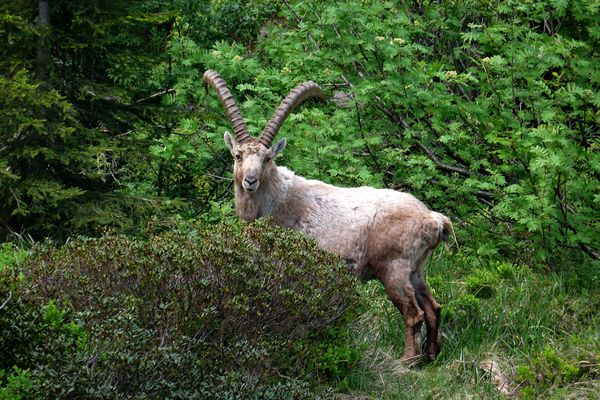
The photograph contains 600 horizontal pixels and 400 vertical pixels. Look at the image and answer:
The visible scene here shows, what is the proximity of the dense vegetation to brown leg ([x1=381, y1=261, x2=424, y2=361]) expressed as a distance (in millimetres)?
255

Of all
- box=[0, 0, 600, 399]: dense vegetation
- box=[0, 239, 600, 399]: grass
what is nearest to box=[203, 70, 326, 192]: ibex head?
box=[0, 0, 600, 399]: dense vegetation

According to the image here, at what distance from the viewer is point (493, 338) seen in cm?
812

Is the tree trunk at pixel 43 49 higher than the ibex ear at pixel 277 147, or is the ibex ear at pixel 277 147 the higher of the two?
the tree trunk at pixel 43 49

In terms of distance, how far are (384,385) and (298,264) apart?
1.23 metres

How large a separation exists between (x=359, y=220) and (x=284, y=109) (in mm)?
1420

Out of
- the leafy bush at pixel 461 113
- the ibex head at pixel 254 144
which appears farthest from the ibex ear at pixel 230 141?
the leafy bush at pixel 461 113

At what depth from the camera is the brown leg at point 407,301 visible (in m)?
7.92

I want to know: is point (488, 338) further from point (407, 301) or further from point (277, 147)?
point (277, 147)

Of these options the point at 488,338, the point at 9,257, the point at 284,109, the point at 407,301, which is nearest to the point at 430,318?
the point at 407,301

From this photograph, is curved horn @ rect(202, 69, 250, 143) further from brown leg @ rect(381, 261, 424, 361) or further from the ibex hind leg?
the ibex hind leg

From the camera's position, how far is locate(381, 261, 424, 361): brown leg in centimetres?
792

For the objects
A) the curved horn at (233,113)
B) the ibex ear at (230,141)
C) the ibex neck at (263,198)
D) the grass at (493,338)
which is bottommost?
the grass at (493,338)

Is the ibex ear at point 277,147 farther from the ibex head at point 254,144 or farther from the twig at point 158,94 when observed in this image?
the twig at point 158,94

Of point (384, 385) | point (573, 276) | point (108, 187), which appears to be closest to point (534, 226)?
point (573, 276)
